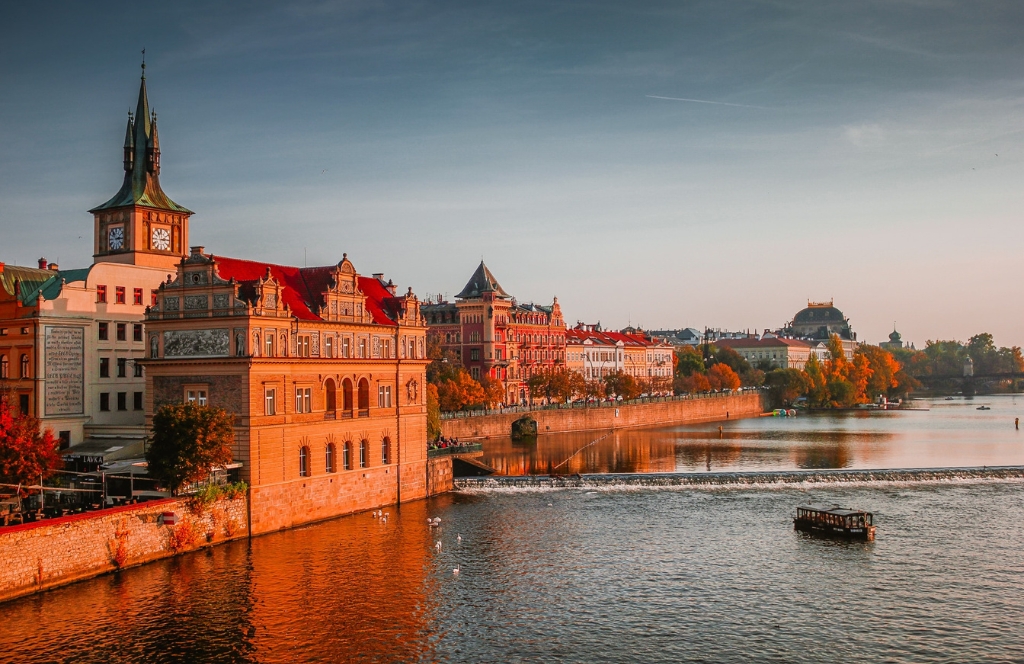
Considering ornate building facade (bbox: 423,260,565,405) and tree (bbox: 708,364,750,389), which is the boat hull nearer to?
ornate building facade (bbox: 423,260,565,405)

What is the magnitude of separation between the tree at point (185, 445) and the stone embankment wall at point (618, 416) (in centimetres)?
5512

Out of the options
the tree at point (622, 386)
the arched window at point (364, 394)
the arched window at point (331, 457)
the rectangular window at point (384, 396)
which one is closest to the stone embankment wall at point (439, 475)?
the rectangular window at point (384, 396)

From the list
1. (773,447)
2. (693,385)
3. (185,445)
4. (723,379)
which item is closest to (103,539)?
(185,445)

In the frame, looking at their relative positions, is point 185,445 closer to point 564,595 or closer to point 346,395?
point 346,395

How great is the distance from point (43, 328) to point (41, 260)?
13364 millimetres

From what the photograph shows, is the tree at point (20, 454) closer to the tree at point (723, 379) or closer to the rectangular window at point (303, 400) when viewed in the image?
the rectangular window at point (303, 400)

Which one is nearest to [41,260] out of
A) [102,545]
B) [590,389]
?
[102,545]

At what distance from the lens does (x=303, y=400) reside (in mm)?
54656

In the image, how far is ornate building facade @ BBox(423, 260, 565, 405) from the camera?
138 meters

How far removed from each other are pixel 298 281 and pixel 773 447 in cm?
5869

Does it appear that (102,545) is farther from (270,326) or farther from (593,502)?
(593,502)

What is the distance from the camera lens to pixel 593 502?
61.8 meters

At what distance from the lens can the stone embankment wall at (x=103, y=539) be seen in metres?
38.2

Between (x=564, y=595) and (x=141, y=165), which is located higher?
(x=141, y=165)
